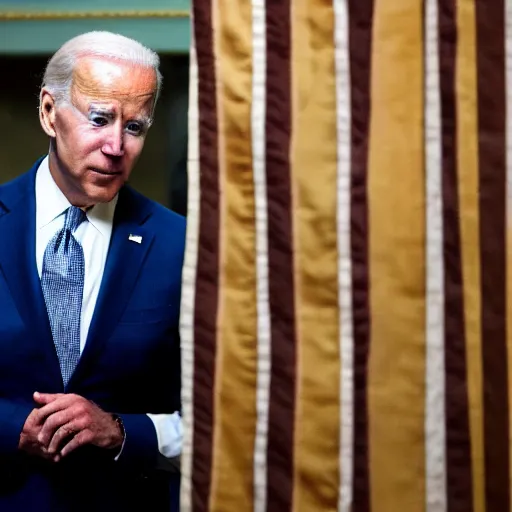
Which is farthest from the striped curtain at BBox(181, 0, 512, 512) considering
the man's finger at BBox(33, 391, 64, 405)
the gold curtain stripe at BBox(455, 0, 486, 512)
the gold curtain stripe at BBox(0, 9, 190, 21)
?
the man's finger at BBox(33, 391, 64, 405)

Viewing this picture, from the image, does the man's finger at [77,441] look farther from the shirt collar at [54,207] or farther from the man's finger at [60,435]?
the shirt collar at [54,207]

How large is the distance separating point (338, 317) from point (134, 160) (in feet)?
1.31

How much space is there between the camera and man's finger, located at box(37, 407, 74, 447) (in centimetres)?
114

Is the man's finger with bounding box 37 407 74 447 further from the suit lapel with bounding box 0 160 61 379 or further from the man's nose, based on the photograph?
the man's nose

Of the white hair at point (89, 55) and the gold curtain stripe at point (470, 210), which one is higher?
the white hair at point (89, 55)

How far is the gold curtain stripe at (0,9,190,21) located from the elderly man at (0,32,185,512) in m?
0.04

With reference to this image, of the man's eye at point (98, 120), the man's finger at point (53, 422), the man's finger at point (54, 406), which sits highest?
the man's eye at point (98, 120)

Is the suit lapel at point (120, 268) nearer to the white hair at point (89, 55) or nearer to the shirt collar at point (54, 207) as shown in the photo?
the shirt collar at point (54, 207)

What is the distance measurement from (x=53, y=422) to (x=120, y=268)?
0.84 feet

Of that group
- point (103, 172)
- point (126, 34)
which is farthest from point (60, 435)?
point (126, 34)

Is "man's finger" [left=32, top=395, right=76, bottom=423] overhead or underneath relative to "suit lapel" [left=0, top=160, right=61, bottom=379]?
underneath

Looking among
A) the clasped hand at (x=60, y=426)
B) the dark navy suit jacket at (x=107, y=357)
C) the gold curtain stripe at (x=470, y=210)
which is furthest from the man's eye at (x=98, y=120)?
the gold curtain stripe at (x=470, y=210)

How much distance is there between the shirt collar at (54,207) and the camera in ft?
3.89

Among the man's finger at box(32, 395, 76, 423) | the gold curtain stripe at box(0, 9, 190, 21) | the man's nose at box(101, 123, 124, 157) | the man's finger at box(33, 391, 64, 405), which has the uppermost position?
the gold curtain stripe at box(0, 9, 190, 21)
